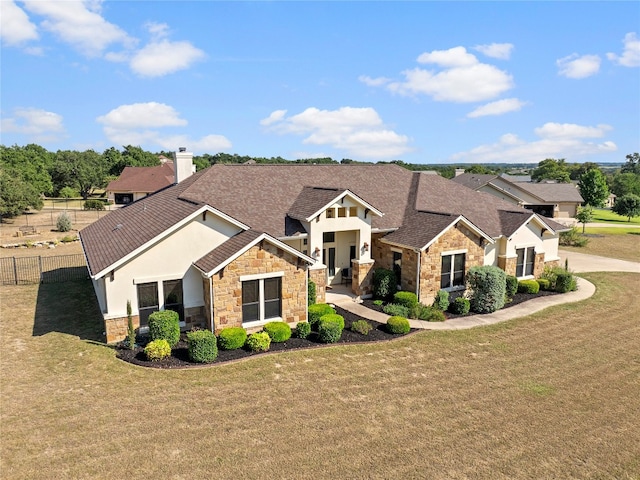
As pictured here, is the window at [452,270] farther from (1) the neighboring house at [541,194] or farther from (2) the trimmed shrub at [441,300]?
(1) the neighboring house at [541,194]

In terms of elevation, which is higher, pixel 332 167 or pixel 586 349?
pixel 332 167

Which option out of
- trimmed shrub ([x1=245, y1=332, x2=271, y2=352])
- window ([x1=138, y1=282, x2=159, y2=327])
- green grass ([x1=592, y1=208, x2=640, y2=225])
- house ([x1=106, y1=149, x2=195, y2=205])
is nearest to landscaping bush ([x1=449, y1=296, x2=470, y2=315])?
trimmed shrub ([x1=245, y1=332, x2=271, y2=352])

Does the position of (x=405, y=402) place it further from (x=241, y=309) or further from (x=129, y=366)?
(x=129, y=366)

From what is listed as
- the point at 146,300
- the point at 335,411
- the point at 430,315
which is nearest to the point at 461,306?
the point at 430,315

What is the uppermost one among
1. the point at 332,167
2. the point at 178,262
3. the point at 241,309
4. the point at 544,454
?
the point at 332,167

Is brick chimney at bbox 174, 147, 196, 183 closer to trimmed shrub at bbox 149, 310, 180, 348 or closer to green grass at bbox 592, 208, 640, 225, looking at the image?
trimmed shrub at bbox 149, 310, 180, 348

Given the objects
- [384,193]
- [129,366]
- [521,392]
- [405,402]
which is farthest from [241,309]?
[384,193]

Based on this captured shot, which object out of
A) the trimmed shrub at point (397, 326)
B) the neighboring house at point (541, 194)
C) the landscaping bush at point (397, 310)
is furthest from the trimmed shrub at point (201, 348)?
the neighboring house at point (541, 194)
